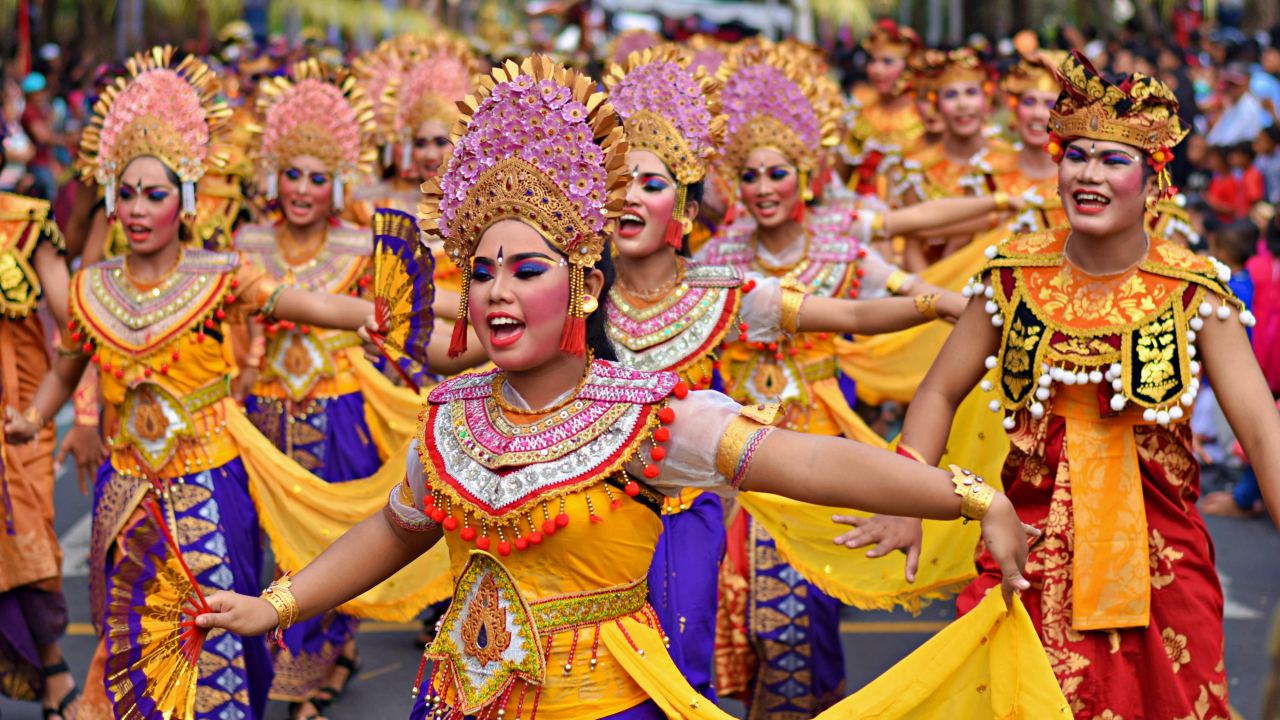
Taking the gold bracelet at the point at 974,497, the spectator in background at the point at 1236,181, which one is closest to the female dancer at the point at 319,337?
the gold bracelet at the point at 974,497

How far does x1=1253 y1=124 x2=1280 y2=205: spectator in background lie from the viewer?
13.7 m

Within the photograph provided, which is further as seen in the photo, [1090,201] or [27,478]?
[27,478]

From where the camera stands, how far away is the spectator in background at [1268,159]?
540 inches

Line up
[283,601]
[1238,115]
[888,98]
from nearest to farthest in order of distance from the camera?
[283,601], [888,98], [1238,115]

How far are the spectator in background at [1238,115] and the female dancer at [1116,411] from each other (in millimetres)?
10820

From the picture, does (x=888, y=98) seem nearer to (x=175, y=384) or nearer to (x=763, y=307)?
(x=763, y=307)

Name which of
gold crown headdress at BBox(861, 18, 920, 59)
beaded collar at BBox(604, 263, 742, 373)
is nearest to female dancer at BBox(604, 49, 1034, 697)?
beaded collar at BBox(604, 263, 742, 373)

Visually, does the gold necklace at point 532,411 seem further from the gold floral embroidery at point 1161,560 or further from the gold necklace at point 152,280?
the gold necklace at point 152,280

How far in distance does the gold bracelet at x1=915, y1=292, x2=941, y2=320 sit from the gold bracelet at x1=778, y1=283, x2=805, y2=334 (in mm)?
506

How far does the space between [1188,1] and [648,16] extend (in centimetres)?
862

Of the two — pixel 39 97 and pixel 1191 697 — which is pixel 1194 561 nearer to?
pixel 1191 697

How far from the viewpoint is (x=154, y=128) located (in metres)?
6.09

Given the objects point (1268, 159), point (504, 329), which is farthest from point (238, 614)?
point (1268, 159)

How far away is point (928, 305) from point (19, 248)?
3.49 metres
